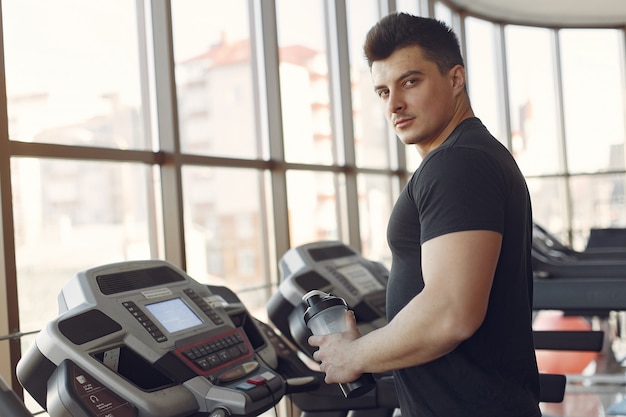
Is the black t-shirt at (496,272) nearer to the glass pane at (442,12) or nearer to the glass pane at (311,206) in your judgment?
the glass pane at (311,206)

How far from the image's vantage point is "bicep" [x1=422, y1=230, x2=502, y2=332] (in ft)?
3.91

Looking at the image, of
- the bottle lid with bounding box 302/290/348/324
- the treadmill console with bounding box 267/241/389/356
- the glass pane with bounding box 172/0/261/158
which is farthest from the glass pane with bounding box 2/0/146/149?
the bottle lid with bounding box 302/290/348/324

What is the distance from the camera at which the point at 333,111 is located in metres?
5.70

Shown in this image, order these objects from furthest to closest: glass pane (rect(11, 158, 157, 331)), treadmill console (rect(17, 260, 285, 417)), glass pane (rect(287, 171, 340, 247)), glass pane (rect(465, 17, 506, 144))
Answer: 1. glass pane (rect(465, 17, 506, 144))
2. glass pane (rect(287, 171, 340, 247))
3. glass pane (rect(11, 158, 157, 331))
4. treadmill console (rect(17, 260, 285, 417))

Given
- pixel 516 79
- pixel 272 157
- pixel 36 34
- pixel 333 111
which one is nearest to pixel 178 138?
pixel 36 34

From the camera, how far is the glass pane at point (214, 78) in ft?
12.9

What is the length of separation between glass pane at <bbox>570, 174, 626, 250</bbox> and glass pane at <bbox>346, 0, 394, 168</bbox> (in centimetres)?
336

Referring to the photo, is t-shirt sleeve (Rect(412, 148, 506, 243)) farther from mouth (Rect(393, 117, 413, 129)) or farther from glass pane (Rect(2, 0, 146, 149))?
glass pane (Rect(2, 0, 146, 149))

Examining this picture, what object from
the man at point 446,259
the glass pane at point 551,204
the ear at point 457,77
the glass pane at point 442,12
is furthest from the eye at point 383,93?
the glass pane at point 551,204

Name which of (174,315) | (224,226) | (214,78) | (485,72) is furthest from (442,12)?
(174,315)

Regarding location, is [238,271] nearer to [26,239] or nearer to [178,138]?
[178,138]

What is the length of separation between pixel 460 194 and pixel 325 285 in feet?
4.88

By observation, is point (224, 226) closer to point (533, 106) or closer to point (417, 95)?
point (417, 95)

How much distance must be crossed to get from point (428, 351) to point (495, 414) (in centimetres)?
17
